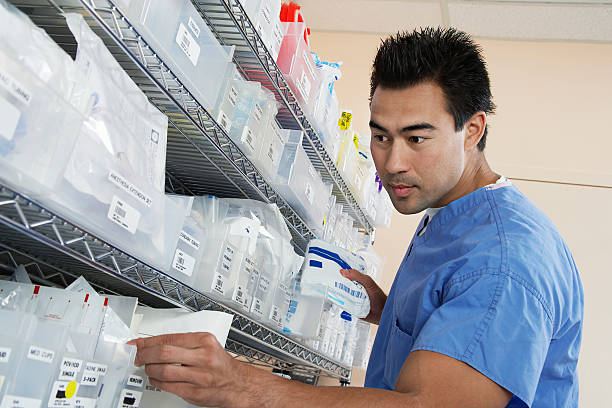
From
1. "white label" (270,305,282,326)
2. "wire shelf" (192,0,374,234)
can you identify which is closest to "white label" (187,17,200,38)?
"wire shelf" (192,0,374,234)

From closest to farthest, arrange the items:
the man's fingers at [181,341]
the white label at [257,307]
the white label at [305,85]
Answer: the man's fingers at [181,341], the white label at [257,307], the white label at [305,85]

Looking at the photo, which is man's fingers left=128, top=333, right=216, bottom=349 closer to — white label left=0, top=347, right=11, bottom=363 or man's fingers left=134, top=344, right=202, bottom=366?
man's fingers left=134, top=344, right=202, bottom=366

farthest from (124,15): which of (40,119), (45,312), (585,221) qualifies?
(585,221)

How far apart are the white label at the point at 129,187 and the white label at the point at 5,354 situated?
1.12ft

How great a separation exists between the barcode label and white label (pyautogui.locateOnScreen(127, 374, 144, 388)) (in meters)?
0.73

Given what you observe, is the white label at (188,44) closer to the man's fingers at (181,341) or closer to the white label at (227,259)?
the white label at (227,259)

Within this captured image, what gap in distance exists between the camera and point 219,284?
1.60 meters

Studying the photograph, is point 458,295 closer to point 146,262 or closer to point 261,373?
point 261,373

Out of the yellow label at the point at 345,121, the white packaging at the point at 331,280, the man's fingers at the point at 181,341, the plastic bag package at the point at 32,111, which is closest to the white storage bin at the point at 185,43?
the plastic bag package at the point at 32,111

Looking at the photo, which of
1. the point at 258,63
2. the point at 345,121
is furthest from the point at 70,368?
the point at 345,121

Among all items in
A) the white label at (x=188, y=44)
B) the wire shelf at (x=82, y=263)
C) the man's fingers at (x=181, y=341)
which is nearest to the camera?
the wire shelf at (x=82, y=263)

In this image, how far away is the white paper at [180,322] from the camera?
4.84 feet

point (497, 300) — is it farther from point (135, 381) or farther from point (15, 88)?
point (15, 88)

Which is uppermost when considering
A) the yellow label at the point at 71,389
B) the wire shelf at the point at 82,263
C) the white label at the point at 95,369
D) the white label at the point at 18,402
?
the wire shelf at the point at 82,263
